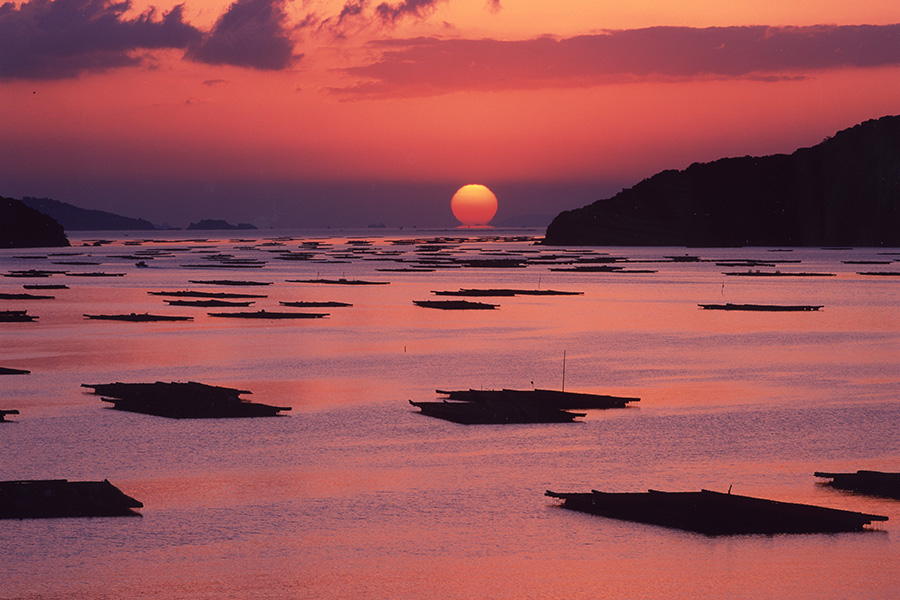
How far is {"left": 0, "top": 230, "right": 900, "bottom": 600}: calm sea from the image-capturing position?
12305mm

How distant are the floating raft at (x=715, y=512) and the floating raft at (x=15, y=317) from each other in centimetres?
3420

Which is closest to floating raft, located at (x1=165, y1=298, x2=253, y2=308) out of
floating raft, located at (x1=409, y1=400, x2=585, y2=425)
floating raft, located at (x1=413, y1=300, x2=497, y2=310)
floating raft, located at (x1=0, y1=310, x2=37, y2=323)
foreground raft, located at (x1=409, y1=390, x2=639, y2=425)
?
floating raft, located at (x1=0, y1=310, x2=37, y2=323)

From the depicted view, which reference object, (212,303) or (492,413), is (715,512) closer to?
(492,413)

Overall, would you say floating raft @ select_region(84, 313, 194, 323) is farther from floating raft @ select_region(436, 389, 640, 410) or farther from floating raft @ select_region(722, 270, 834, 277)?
floating raft @ select_region(722, 270, 834, 277)

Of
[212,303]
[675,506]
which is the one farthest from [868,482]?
[212,303]

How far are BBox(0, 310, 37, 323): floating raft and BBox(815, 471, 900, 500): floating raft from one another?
117 ft

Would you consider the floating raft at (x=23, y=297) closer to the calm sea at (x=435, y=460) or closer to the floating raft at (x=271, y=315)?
the floating raft at (x=271, y=315)

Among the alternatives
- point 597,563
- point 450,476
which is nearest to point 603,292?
point 450,476

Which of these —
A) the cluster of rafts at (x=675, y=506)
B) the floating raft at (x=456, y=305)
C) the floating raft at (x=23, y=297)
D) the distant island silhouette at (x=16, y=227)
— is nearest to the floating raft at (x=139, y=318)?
the floating raft at (x=456, y=305)

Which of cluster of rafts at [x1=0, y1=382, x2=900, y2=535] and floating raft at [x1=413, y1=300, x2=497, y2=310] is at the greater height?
floating raft at [x1=413, y1=300, x2=497, y2=310]

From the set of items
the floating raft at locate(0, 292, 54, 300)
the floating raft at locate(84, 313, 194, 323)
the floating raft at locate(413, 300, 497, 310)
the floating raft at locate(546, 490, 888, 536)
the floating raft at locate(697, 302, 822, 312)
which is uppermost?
the floating raft at locate(697, 302, 822, 312)

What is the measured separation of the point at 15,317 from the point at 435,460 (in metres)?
31.7

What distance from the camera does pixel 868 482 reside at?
1595cm

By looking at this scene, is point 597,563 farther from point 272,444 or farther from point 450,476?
point 272,444
